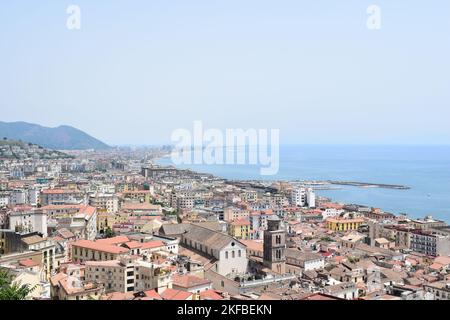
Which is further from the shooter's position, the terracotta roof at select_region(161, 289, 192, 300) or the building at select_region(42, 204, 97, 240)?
the building at select_region(42, 204, 97, 240)

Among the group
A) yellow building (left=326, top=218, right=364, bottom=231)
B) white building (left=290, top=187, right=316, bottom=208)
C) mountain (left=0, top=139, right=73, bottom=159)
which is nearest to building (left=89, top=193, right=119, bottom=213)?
yellow building (left=326, top=218, right=364, bottom=231)

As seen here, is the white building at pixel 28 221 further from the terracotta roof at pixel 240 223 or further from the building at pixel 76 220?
the terracotta roof at pixel 240 223

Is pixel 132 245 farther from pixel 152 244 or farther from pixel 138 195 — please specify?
pixel 138 195

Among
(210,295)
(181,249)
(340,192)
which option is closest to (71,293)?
(210,295)

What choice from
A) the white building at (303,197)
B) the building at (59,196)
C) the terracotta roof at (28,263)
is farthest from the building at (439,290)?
the white building at (303,197)

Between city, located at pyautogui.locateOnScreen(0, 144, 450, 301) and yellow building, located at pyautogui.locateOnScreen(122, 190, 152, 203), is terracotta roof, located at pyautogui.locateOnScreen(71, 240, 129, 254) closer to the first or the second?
city, located at pyautogui.locateOnScreen(0, 144, 450, 301)

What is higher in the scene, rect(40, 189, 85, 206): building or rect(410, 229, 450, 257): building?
rect(40, 189, 85, 206): building
